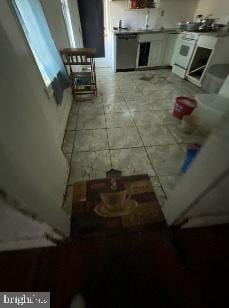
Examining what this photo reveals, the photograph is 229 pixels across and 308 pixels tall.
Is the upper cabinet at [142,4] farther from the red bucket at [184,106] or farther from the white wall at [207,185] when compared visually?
the white wall at [207,185]

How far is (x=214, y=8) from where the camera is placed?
124 inches

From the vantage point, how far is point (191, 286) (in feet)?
2.62

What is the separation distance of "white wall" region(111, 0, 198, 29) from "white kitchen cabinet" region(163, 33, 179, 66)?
0.75 metres

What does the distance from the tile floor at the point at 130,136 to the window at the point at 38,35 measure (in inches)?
29.6

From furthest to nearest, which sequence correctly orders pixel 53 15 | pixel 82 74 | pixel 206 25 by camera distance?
pixel 206 25, pixel 82 74, pixel 53 15

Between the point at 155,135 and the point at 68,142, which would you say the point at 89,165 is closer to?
the point at 68,142

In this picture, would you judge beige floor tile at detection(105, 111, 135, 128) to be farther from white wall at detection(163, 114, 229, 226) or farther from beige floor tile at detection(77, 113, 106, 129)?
white wall at detection(163, 114, 229, 226)

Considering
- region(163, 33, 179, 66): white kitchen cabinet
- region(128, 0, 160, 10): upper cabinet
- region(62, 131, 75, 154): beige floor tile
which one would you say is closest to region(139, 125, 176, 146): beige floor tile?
region(62, 131, 75, 154): beige floor tile

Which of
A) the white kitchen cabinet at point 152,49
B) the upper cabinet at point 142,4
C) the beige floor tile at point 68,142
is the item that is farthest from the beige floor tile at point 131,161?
the upper cabinet at point 142,4

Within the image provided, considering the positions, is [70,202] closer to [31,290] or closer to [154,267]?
[31,290]

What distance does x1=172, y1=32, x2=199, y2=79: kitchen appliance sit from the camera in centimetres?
290

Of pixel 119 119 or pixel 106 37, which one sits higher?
pixel 106 37

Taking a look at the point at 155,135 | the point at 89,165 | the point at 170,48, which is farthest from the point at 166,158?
the point at 170,48

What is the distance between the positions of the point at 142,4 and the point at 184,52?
161 cm
